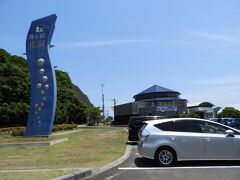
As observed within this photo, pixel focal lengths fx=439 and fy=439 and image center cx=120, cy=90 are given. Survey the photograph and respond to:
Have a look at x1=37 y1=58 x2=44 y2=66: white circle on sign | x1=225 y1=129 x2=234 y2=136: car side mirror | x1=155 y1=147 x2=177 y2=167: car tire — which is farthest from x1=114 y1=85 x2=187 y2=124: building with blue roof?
x1=155 y1=147 x2=177 y2=167: car tire

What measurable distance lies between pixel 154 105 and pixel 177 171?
85.8 m

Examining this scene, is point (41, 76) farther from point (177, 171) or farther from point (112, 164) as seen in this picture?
point (177, 171)

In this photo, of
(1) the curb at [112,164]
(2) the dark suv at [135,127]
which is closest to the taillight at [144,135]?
(1) the curb at [112,164]

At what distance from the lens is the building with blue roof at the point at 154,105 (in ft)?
318

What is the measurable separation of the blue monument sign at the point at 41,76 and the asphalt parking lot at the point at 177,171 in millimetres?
19503

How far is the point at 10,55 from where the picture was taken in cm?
8750

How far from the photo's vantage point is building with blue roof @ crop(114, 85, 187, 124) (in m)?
96.9

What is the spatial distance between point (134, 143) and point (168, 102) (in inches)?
2973

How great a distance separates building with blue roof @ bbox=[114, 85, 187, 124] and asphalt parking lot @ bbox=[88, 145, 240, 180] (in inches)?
3100

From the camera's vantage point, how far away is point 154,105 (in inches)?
3898

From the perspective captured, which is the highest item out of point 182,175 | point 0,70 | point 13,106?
point 0,70

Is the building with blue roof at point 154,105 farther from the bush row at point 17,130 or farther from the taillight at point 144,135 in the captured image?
the taillight at point 144,135

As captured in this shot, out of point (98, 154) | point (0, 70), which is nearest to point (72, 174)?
point (98, 154)

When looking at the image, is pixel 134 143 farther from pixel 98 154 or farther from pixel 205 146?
pixel 205 146
